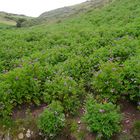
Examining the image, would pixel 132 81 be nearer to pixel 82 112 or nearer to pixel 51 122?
pixel 82 112

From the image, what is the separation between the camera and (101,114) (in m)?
6.77

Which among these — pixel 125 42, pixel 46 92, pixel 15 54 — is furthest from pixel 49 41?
pixel 46 92

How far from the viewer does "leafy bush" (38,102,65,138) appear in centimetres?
712

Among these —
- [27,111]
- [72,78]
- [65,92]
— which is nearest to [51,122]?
[65,92]

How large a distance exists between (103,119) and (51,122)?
124cm

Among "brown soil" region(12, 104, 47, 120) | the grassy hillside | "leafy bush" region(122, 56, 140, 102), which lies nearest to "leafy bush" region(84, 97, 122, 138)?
the grassy hillside

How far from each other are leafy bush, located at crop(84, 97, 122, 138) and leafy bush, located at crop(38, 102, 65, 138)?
0.65 meters

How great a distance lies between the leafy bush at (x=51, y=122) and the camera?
712 centimetres

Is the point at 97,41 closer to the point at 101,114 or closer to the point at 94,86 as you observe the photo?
the point at 94,86

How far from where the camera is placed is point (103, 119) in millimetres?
6711

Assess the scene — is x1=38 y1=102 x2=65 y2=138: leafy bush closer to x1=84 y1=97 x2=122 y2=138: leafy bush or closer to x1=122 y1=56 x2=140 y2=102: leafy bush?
x1=84 y1=97 x2=122 y2=138: leafy bush

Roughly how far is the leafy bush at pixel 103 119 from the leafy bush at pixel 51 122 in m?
0.65

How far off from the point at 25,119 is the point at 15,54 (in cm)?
483

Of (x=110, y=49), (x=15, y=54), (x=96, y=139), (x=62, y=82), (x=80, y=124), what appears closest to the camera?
(x=96, y=139)
